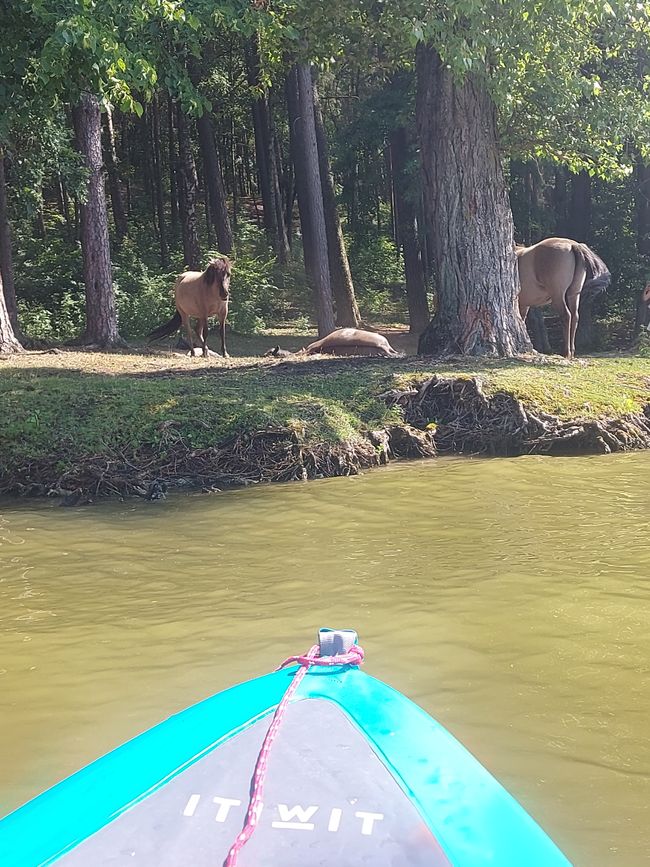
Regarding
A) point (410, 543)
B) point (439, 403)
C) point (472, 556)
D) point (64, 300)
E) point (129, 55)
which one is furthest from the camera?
point (64, 300)

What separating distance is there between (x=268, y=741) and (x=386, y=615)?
2.61 m

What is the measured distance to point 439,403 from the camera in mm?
9602

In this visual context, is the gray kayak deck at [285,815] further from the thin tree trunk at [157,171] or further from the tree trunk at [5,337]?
the thin tree trunk at [157,171]

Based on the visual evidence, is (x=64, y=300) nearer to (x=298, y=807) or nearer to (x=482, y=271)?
(x=482, y=271)

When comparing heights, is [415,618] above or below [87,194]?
below

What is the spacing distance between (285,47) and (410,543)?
8914 millimetres

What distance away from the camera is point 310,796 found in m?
2.06

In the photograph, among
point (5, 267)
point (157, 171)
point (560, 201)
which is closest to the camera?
point (5, 267)

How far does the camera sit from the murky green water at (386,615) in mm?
3273

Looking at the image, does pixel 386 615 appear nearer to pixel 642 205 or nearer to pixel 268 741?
pixel 268 741

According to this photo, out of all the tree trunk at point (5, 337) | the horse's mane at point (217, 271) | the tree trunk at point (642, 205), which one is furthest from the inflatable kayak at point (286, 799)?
the tree trunk at point (642, 205)

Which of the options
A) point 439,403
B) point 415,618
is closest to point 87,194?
point 439,403

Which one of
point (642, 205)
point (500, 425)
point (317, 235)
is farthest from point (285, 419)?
point (642, 205)

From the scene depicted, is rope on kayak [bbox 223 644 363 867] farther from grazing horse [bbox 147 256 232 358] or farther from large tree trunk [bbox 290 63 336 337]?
large tree trunk [bbox 290 63 336 337]
